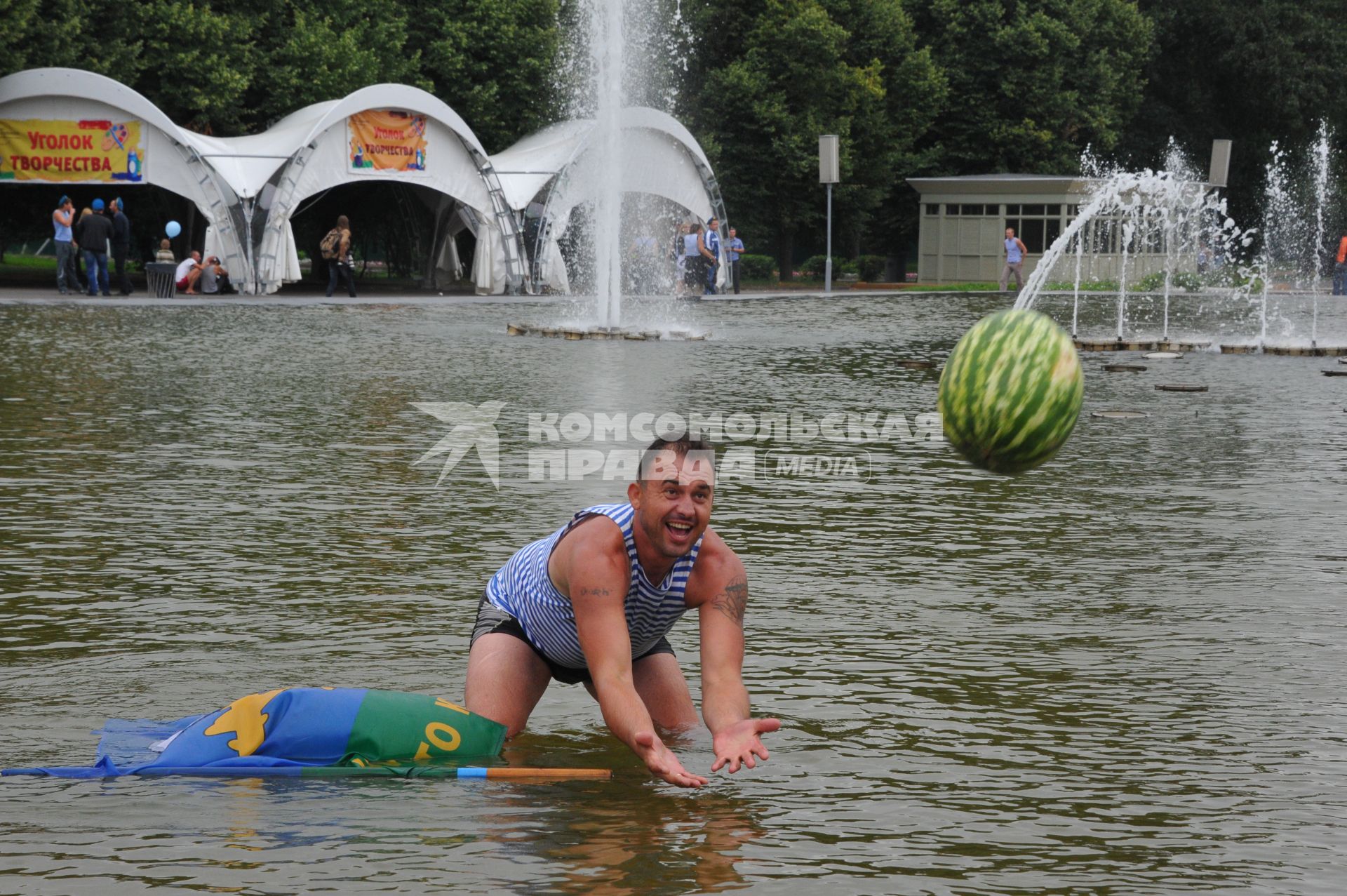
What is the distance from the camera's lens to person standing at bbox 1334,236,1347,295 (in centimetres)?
4041

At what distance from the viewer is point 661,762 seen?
15.8ft

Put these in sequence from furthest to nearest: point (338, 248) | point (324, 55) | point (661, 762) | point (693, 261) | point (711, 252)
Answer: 1. point (711, 252)
2. point (693, 261)
3. point (324, 55)
4. point (338, 248)
5. point (661, 762)

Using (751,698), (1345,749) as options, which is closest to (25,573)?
(751,698)

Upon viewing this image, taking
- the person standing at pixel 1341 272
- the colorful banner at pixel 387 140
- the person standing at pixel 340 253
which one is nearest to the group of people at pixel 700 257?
the colorful banner at pixel 387 140

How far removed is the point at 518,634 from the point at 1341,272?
3915 cm

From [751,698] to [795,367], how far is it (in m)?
13.6

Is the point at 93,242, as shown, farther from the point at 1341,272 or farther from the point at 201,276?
the point at 1341,272

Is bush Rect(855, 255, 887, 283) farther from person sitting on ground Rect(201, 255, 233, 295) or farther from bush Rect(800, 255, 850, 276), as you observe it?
person sitting on ground Rect(201, 255, 233, 295)

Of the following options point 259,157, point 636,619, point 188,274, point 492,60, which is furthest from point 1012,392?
point 492,60

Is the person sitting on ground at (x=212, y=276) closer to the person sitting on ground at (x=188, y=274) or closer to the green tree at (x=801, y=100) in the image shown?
the person sitting on ground at (x=188, y=274)

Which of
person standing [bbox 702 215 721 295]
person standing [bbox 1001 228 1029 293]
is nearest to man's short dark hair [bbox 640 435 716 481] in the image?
person standing [bbox 702 215 721 295]

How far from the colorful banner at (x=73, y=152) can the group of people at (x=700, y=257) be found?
11.1m

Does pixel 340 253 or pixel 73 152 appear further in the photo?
pixel 340 253

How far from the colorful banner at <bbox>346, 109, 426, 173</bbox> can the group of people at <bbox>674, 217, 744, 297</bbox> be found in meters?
5.96
